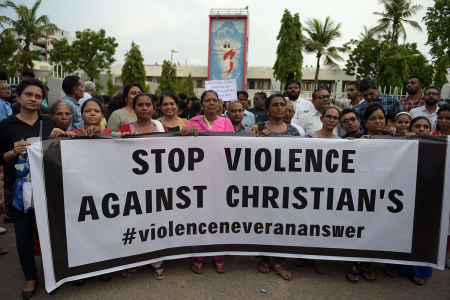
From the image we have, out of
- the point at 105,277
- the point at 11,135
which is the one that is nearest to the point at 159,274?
the point at 105,277

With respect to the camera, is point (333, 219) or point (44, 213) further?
point (333, 219)

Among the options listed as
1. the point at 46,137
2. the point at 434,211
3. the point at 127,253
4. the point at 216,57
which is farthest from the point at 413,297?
the point at 216,57

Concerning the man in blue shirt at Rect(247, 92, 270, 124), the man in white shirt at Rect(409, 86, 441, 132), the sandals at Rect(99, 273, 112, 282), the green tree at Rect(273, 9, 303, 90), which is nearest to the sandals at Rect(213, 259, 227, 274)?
the sandals at Rect(99, 273, 112, 282)

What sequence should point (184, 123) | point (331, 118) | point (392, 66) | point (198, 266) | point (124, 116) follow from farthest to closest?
point (392, 66), point (184, 123), point (124, 116), point (331, 118), point (198, 266)

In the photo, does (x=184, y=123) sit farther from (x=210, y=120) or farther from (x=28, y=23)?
(x=28, y=23)

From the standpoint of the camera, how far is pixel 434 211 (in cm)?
317

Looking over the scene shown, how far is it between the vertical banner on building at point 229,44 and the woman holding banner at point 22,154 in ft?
116

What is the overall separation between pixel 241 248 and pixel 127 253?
3.80 feet

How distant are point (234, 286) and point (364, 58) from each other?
40915 mm

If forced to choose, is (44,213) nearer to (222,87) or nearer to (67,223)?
(67,223)

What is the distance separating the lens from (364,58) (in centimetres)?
3812

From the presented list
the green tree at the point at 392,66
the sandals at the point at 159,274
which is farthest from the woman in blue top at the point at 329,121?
the green tree at the point at 392,66

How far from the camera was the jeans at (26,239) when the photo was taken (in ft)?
9.47

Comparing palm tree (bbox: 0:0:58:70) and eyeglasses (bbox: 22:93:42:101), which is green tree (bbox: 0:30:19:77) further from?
eyeglasses (bbox: 22:93:42:101)
